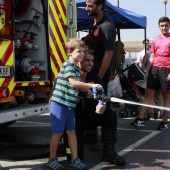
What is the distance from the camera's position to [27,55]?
5438 millimetres

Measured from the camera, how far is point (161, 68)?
661 cm

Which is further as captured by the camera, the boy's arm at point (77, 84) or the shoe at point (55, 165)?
the shoe at point (55, 165)

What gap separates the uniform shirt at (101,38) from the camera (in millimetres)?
4695

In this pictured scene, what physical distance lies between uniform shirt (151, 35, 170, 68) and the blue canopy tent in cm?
337

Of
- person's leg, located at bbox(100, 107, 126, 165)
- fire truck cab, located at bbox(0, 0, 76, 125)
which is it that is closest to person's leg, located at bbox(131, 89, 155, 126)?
fire truck cab, located at bbox(0, 0, 76, 125)

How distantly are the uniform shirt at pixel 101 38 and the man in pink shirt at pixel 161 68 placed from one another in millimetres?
2001

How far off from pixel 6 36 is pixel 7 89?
24.6 inches

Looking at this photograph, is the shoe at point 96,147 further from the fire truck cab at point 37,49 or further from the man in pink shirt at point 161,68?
the man in pink shirt at point 161,68

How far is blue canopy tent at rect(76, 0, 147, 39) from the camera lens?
992 cm

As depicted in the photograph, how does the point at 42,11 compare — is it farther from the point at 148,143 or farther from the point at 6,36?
the point at 148,143

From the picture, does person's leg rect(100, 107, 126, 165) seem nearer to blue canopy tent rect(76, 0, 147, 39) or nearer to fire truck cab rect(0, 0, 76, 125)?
fire truck cab rect(0, 0, 76, 125)

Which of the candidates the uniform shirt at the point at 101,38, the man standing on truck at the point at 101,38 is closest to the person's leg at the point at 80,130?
the man standing on truck at the point at 101,38

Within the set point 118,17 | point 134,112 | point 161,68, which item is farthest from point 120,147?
point 118,17

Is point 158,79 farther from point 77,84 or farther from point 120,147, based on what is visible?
point 77,84
